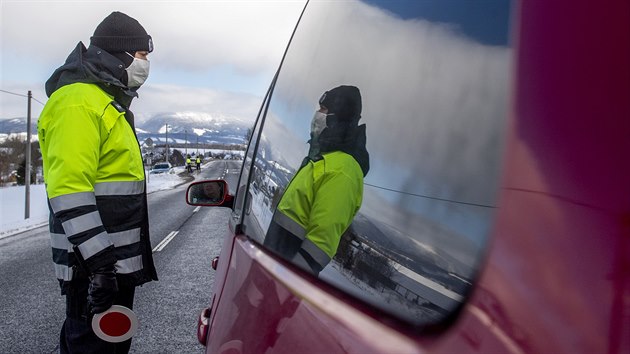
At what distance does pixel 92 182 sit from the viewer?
2.35 meters

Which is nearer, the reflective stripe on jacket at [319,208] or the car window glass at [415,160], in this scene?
the car window glass at [415,160]

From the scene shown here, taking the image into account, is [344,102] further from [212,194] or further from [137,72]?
[137,72]

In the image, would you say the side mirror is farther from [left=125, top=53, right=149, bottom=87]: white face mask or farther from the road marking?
the road marking

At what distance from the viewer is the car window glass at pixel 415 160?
0.62 meters

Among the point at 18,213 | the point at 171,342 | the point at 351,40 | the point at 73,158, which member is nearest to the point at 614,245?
the point at 351,40

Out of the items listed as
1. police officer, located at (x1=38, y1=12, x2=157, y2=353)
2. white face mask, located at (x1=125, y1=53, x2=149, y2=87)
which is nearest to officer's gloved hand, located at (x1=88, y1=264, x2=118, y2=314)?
police officer, located at (x1=38, y1=12, x2=157, y2=353)

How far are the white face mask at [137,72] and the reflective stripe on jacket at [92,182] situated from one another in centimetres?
33

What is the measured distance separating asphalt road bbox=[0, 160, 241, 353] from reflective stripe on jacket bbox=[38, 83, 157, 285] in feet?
5.32

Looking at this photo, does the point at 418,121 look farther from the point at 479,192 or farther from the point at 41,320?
the point at 41,320

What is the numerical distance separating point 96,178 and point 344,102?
1.82 meters

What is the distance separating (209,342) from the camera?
158 centimetres

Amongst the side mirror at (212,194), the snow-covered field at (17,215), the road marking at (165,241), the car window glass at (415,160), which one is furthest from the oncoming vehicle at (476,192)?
the snow-covered field at (17,215)

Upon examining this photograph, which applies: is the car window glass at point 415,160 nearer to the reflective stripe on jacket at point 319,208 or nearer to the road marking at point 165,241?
the reflective stripe on jacket at point 319,208

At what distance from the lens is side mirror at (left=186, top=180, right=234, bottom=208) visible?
7.70 feet
